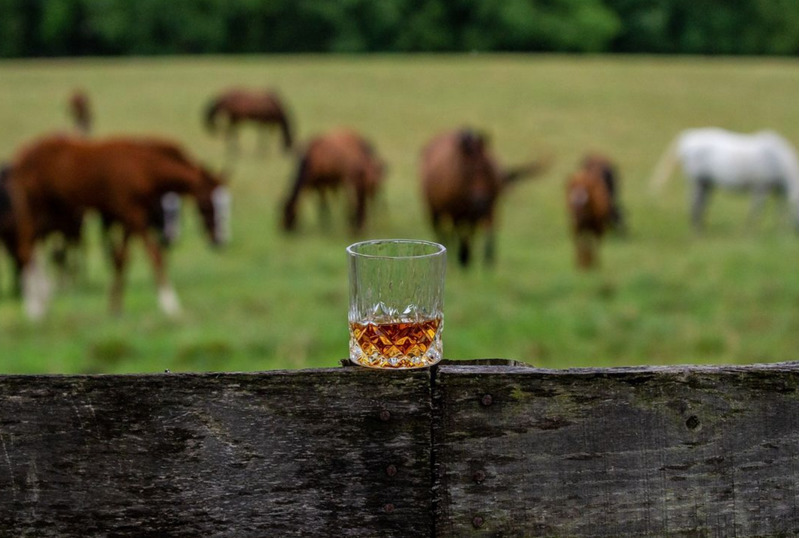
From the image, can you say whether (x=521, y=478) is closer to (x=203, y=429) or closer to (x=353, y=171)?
(x=203, y=429)

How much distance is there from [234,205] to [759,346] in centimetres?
991

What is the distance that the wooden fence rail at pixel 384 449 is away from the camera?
4.59 ft

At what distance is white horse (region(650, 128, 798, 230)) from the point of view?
14.4 meters

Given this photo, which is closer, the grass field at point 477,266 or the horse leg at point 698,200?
the grass field at point 477,266

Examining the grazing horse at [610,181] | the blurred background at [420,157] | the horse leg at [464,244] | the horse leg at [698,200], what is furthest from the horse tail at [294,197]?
the horse leg at [698,200]

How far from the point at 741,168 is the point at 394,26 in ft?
83.1

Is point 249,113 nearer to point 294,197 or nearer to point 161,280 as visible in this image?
point 294,197

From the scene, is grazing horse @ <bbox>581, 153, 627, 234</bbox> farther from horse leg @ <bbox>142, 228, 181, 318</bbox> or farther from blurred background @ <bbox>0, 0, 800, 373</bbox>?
→ horse leg @ <bbox>142, 228, 181, 318</bbox>

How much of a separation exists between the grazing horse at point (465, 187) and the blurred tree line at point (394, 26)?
14.7m

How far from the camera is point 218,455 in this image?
141 centimetres

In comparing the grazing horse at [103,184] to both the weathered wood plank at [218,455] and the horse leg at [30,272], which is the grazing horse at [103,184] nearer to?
the horse leg at [30,272]

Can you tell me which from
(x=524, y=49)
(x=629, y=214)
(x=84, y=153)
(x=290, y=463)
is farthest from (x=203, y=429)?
(x=524, y=49)

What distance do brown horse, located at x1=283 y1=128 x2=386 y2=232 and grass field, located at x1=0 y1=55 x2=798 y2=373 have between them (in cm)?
42

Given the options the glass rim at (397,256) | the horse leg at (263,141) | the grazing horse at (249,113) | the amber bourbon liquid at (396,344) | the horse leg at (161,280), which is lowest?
the horse leg at (161,280)
